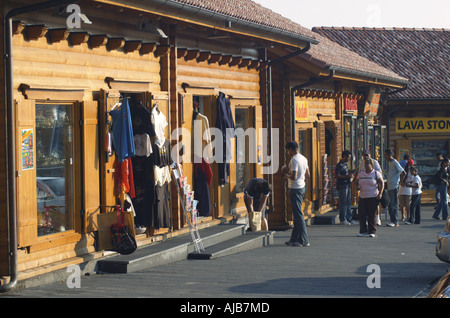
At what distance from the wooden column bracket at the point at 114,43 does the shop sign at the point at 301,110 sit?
880 centimetres

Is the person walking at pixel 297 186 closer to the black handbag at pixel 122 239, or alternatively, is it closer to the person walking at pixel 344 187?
the black handbag at pixel 122 239

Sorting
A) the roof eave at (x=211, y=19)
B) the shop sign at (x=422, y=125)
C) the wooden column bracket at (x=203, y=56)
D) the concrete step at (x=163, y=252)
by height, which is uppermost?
the roof eave at (x=211, y=19)

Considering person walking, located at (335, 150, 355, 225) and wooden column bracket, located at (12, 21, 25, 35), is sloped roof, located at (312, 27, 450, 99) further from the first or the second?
wooden column bracket, located at (12, 21, 25, 35)

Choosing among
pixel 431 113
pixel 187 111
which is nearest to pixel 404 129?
pixel 431 113

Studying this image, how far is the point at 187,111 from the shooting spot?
14.5m

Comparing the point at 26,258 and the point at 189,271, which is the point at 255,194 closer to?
the point at 189,271

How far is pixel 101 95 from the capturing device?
11805mm

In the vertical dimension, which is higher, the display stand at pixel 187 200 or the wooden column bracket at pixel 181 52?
the wooden column bracket at pixel 181 52

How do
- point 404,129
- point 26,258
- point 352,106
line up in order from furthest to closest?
point 404,129 → point 352,106 → point 26,258

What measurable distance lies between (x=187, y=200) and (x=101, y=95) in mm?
2540

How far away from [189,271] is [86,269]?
4.47 ft

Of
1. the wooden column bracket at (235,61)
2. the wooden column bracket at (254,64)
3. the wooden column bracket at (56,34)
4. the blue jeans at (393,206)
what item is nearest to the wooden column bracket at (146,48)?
the wooden column bracket at (56,34)

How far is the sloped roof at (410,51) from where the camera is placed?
102 feet

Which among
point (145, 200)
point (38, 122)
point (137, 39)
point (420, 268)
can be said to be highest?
point (137, 39)
